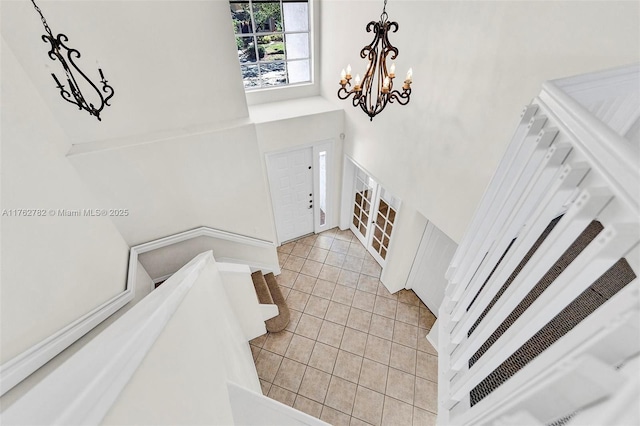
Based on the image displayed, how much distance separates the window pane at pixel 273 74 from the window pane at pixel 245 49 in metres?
0.18

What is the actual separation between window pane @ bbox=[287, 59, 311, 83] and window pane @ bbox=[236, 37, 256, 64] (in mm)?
543

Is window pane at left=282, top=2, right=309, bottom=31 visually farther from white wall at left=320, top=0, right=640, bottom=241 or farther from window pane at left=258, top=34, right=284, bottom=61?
white wall at left=320, top=0, right=640, bottom=241

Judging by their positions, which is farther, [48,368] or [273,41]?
[273,41]

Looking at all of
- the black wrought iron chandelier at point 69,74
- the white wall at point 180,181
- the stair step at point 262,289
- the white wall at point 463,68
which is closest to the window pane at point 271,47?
the white wall at point 463,68

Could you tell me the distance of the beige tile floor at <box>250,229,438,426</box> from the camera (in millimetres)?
3096

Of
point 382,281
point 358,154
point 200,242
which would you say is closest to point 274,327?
point 200,242

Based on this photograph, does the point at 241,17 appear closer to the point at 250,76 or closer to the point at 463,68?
the point at 250,76

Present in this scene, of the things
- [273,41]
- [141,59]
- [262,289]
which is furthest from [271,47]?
[262,289]

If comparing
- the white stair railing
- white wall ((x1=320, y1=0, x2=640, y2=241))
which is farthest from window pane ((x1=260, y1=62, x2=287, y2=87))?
the white stair railing

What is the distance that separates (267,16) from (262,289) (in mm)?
3757

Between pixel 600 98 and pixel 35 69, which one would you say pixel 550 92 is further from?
pixel 35 69

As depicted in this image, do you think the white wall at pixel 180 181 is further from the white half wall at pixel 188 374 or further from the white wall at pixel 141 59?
the white half wall at pixel 188 374

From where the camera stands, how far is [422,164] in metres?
2.85

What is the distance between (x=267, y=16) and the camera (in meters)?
3.73
